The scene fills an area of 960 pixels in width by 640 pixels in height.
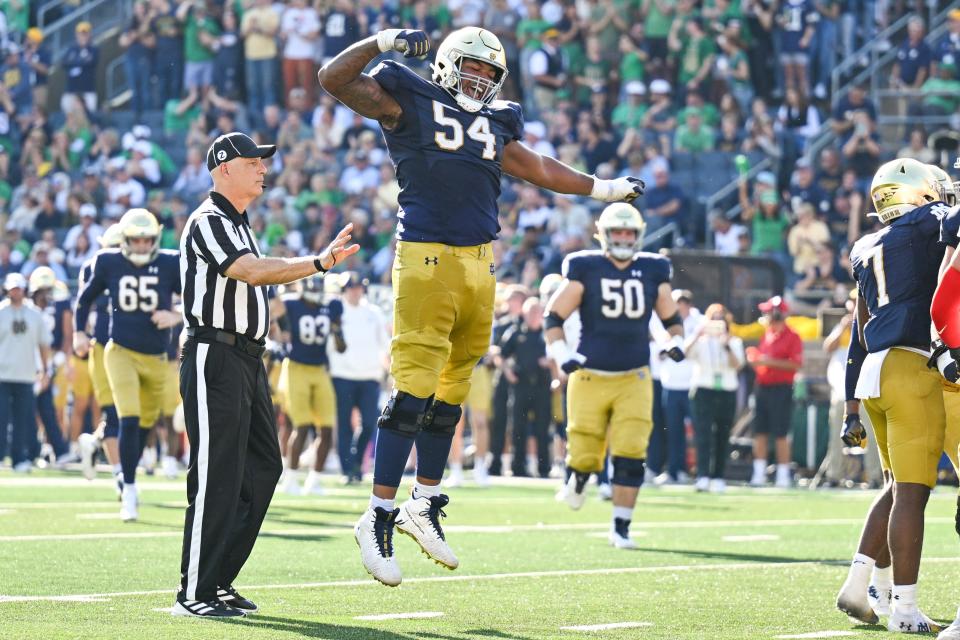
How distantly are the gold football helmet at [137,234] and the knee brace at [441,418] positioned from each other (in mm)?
5400

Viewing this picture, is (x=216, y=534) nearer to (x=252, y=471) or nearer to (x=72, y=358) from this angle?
(x=252, y=471)

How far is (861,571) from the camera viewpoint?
7.27 meters

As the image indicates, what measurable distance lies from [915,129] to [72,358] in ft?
33.9

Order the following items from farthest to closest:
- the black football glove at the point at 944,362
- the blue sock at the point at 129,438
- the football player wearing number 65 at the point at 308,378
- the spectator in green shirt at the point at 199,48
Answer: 1. the spectator in green shirt at the point at 199,48
2. the football player wearing number 65 at the point at 308,378
3. the blue sock at the point at 129,438
4. the black football glove at the point at 944,362

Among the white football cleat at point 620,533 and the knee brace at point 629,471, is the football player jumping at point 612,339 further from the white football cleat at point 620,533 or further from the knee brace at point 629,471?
the white football cleat at point 620,533

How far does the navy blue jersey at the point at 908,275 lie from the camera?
706 centimetres

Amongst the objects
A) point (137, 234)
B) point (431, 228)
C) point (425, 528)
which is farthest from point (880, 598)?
point (137, 234)

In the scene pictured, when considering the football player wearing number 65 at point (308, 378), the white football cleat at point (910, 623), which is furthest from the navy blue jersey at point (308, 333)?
the white football cleat at point (910, 623)

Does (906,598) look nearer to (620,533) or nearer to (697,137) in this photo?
(620,533)

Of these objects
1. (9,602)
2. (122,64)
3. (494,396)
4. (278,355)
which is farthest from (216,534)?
(122,64)

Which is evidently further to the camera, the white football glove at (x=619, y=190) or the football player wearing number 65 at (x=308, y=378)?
the football player wearing number 65 at (x=308, y=378)

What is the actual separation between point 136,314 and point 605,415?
3458mm

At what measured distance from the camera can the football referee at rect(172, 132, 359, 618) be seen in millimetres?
7012

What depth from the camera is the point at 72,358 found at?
20.0 metres
